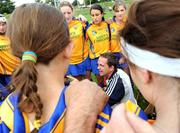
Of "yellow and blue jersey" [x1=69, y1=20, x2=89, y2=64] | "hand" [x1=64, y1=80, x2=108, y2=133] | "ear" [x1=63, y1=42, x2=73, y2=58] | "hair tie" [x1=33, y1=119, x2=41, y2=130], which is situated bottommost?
"yellow and blue jersey" [x1=69, y1=20, x2=89, y2=64]

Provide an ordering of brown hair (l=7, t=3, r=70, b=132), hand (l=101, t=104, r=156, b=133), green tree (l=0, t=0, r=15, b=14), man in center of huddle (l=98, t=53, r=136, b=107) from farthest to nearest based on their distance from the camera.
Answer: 1. green tree (l=0, t=0, r=15, b=14)
2. man in center of huddle (l=98, t=53, r=136, b=107)
3. brown hair (l=7, t=3, r=70, b=132)
4. hand (l=101, t=104, r=156, b=133)

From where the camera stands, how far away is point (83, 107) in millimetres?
1497

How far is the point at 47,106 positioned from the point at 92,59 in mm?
5524

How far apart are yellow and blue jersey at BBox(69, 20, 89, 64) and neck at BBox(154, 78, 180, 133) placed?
563 cm

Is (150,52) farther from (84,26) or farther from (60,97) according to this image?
(84,26)

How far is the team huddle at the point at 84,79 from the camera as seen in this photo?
1.19 metres

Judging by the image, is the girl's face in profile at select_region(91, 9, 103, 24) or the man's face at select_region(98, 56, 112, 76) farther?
the girl's face in profile at select_region(91, 9, 103, 24)

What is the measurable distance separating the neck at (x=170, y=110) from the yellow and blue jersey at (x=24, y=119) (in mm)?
356

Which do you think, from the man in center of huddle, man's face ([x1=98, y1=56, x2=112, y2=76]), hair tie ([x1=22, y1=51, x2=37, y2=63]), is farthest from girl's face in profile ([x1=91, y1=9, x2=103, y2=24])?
hair tie ([x1=22, y1=51, x2=37, y2=63])

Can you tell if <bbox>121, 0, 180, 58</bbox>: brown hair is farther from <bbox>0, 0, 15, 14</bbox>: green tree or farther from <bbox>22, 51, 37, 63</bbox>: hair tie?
<bbox>0, 0, 15, 14</bbox>: green tree

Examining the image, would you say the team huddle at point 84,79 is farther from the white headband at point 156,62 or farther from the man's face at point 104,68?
the man's face at point 104,68

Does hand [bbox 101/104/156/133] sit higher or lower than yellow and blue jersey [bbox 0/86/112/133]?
higher

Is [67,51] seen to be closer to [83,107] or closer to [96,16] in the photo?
[83,107]

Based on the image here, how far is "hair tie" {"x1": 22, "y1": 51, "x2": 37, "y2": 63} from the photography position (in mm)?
1566
